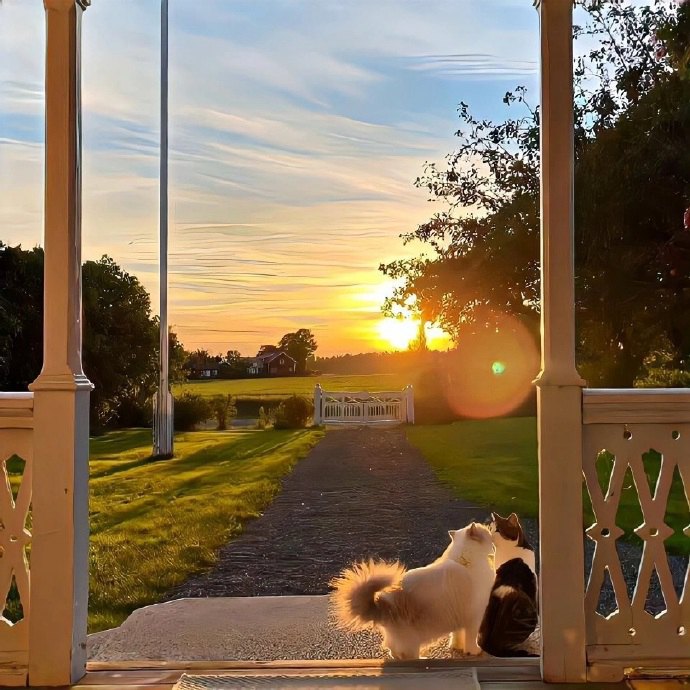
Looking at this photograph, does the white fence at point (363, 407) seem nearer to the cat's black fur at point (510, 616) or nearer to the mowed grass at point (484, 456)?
the mowed grass at point (484, 456)

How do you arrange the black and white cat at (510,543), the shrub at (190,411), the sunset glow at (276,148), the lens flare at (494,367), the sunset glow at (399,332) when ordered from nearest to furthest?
the black and white cat at (510,543)
the lens flare at (494,367)
the sunset glow at (399,332)
the sunset glow at (276,148)
the shrub at (190,411)

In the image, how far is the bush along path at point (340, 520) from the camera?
3.50 m

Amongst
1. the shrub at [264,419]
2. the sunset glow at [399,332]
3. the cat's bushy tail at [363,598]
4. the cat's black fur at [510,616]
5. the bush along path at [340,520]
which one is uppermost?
the sunset glow at [399,332]

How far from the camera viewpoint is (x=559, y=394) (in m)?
1.65

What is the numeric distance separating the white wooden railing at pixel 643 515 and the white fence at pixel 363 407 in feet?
11.0

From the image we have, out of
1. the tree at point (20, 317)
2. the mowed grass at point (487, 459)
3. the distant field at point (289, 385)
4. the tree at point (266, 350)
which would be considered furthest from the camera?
the distant field at point (289, 385)

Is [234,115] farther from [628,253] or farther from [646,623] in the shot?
[646,623]

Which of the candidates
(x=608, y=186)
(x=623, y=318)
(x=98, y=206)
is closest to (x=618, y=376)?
(x=623, y=318)

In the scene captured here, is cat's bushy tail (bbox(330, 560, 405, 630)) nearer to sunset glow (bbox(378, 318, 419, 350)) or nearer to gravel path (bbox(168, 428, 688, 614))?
gravel path (bbox(168, 428, 688, 614))

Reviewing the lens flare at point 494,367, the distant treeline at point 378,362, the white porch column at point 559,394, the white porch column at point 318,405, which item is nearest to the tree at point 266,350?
the distant treeline at point 378,362

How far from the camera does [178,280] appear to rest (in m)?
5.04

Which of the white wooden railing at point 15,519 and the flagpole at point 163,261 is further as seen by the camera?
the flagpole at point 163,261

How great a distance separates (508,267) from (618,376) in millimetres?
1094

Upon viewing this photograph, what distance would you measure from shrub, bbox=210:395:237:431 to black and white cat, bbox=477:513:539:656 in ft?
12.2
